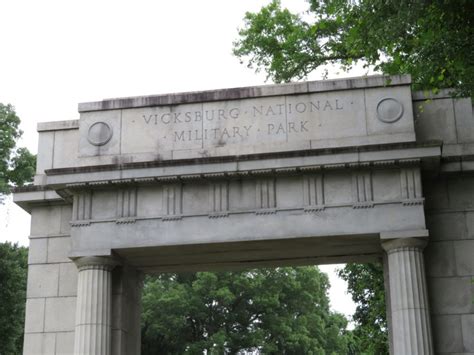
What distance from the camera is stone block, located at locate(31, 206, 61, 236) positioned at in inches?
867

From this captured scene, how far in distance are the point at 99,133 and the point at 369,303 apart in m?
15.9

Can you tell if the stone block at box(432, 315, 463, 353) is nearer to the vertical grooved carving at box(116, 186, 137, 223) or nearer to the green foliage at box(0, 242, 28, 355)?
the vertical grooved carving at box(116, 186, 137, 223)

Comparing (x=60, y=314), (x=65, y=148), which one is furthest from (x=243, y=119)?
(x=60, y=314)

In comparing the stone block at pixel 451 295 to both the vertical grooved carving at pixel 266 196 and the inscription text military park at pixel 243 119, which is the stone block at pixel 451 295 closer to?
the vertical grooved carving at pixel 266 196

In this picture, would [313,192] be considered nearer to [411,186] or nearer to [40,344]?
[411,186]

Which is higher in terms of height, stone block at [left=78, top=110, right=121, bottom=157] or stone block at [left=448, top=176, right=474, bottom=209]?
stone block at [left=78, top=110, right=121, bottom=157]

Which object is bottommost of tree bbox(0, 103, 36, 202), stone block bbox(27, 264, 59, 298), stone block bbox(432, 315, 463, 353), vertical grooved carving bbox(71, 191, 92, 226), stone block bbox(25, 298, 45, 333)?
stone block bbox(432, 315, 463, 353)

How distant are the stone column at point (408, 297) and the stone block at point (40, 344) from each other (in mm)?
9081

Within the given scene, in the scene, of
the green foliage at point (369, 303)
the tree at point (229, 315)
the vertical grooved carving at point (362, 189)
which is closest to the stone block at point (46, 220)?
the vertical grooved carving at point (362, 189)

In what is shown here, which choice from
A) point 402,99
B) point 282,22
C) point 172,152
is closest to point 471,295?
point 402,99

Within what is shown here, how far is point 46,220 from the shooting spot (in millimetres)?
22172

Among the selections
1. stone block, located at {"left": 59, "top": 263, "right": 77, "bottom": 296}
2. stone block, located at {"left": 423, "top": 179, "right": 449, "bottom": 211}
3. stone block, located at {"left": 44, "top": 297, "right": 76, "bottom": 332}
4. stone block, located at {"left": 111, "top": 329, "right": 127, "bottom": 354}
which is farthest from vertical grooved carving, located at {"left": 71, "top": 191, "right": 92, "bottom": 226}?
stone block, located at {"left": 423, "top": 179, "right": 449, "bottom": 211}

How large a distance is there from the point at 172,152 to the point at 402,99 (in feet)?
20.5

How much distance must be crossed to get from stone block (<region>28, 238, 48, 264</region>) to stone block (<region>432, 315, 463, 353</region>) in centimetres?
1074
